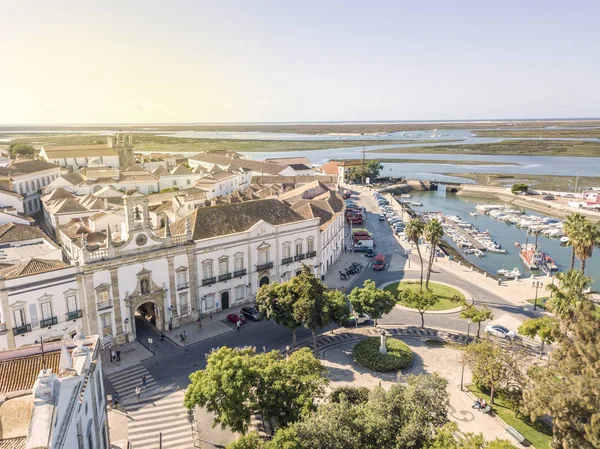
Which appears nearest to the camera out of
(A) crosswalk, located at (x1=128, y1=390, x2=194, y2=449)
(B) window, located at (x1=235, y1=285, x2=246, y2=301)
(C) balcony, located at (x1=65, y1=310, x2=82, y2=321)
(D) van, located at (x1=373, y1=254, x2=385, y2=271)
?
(A) crosswalk, located at (x1=128, y1=390, x2=194, y2=449)

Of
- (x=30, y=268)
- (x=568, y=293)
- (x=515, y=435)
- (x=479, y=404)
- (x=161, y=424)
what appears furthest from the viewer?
(x=30, y=268)

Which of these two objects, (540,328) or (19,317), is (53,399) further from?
(540,328)

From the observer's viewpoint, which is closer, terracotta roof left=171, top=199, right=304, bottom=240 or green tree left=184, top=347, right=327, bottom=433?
green tree left=184, top=347, right=327, bottom=433

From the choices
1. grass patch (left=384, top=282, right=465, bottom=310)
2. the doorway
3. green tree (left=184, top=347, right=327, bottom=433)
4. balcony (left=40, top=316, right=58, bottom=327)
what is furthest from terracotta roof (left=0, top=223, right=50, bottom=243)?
grass patch (left=384, top=282, right=465, bottom=310)

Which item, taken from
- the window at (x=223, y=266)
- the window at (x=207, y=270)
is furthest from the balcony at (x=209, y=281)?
the window at (x=223, y=266)

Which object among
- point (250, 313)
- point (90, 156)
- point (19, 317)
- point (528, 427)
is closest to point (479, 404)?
point (528, 427)

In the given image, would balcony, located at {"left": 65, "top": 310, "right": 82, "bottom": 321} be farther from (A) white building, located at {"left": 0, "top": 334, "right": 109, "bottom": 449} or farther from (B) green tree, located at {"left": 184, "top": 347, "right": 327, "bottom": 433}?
(B) green tree, located at {"left": 184, "top": 347, "right": 327, "bottom": 433}
